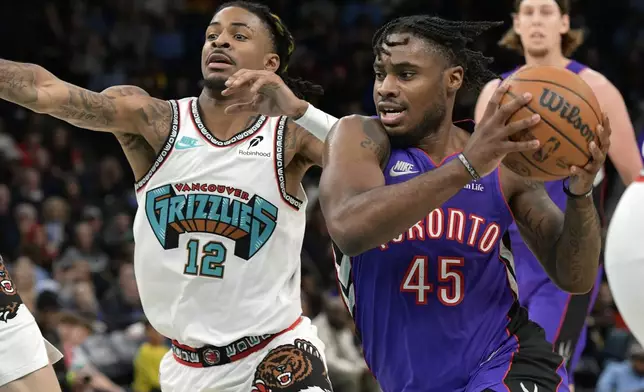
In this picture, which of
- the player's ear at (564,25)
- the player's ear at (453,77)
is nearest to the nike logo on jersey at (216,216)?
the player's ear at (453,77)

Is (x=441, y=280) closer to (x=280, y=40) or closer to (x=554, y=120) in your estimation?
(x=554, y=120)

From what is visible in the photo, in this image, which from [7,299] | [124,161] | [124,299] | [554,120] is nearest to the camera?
[554,120]

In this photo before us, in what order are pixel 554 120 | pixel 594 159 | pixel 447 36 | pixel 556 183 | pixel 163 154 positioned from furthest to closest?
pixel 556 183 → pixel 163 154 → pixel 447 36 → pixel 594 159 → pixel 554 120

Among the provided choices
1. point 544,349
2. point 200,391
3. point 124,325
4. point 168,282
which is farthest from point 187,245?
point 124,325

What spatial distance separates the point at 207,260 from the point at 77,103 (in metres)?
0.87

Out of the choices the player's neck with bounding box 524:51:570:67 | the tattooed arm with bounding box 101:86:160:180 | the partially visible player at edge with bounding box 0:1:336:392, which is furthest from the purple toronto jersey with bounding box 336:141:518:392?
the player's neck with bounding box 524:51:570:67

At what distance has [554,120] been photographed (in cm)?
355

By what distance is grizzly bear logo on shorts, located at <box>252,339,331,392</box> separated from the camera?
4.57m

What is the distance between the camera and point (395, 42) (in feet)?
13.3

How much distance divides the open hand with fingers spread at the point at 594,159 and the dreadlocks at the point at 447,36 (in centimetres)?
63

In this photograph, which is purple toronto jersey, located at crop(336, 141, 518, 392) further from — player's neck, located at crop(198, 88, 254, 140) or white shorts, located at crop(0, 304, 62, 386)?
white shorts, located at crop(0, 304, 62, 386)

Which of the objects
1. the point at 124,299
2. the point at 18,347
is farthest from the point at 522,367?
the point at 124,299

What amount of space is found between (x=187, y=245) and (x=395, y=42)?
4.30ft

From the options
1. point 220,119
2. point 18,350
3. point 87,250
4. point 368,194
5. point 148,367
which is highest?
point 220,119
